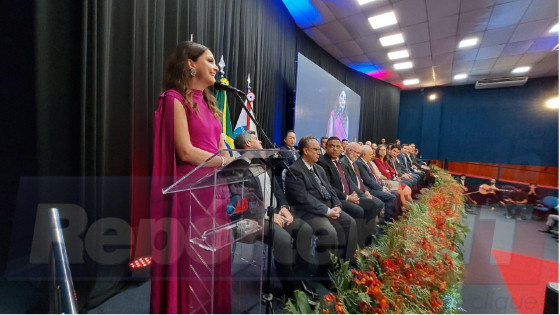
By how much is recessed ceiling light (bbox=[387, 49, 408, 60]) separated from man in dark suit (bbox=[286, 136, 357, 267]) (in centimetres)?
530

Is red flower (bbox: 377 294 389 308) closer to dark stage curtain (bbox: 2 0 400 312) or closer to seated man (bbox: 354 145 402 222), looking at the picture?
dark stage curtain (bbox: 2 0 400 312)

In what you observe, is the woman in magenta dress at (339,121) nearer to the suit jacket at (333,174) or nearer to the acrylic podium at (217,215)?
Answer: the suit jacket at (333,174)

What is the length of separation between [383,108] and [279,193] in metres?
8.83

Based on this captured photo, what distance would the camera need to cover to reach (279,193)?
1958mm

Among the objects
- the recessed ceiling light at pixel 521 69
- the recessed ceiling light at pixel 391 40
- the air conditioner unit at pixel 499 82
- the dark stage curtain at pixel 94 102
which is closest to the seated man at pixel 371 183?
the dark stage curtain at pixel 94 102

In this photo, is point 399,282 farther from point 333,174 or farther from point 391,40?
point 391,40

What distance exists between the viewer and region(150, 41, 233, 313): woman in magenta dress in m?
1.02

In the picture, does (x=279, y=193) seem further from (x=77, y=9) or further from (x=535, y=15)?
(x=535, y=15)

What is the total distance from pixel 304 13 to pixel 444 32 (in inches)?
120

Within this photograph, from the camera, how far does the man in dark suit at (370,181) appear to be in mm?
3072

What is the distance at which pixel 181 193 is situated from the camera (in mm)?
1050

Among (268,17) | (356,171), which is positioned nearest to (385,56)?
(268,17)

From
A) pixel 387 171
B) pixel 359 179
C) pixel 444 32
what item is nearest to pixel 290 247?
pixel 359 179

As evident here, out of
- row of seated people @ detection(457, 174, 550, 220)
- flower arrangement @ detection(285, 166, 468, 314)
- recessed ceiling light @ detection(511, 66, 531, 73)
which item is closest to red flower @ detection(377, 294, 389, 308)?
flower arrangement @ detection(285, 166, 468, 314)
